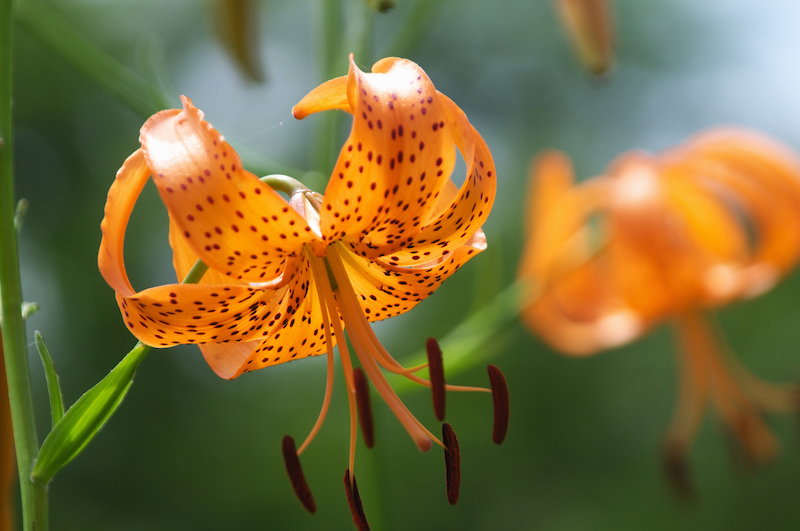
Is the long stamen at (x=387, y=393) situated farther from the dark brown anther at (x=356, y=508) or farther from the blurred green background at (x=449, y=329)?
the blurred green background at (x=449, y=329)

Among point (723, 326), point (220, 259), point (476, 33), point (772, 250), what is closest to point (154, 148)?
point (220, 259)

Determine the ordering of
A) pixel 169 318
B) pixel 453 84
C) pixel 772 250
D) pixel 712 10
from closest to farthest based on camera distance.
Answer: pixel 169 318 < pixel 772 250 < pixel 453 84 < pixel 712 10

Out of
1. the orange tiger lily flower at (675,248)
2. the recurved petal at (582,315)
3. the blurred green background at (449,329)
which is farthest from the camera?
the blurred green background at (449,329)

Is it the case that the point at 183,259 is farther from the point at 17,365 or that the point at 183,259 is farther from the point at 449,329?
the point at 449,329

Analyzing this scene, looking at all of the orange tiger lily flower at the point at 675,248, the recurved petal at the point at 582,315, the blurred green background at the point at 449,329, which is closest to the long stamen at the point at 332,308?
the orange tiger lily flower at the point at 675,248

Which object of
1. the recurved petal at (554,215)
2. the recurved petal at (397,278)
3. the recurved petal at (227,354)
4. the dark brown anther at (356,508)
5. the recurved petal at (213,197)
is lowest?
the recurved petal at (554,215)

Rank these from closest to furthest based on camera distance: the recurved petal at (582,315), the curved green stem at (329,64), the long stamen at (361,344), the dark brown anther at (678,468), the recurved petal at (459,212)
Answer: the recurved petal at (459,212) → the long stamen at (361,344) → the curved green stem at (329,64) → the dark brown anther at (678,468) → the recurved petal at (582,315)

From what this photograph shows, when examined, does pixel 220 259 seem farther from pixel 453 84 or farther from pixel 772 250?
pixel 453 84
